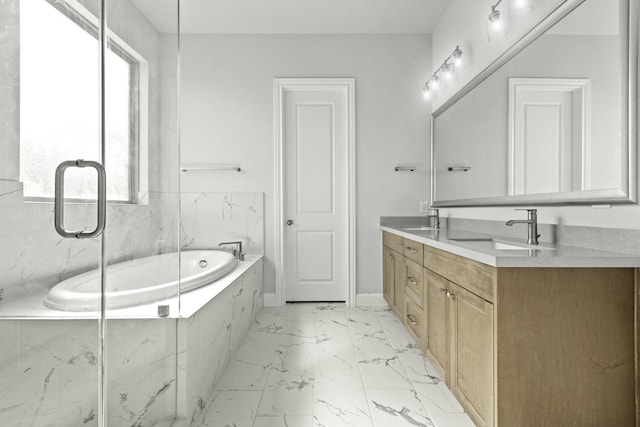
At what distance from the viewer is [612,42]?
136cm

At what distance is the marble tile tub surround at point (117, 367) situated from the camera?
32.3 inches

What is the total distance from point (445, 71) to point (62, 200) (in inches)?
115

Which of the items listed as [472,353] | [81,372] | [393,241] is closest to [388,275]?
[393,241]

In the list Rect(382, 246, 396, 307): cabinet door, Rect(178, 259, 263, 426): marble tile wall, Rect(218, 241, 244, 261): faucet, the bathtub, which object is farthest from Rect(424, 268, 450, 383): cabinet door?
Rect(218, 241, 244, 261): faucet

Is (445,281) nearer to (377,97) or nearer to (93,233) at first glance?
(93,233)

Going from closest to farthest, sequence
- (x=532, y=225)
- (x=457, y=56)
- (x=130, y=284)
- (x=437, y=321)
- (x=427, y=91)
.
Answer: (x=130, y=284) < (x=532, y=225) < (x=437, y=321) < (x=457, y=56) < (x=427, y=91)

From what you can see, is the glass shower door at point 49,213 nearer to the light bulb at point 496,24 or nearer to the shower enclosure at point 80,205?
the shower enclosure at point 80,205

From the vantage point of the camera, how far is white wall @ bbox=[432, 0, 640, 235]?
1.40 m

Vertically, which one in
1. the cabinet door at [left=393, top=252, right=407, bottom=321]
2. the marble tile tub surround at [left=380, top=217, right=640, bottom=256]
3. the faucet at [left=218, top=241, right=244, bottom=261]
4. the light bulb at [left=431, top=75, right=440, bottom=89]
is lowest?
the cabinet door at [left=393, top=252, right=407, bottom=321]

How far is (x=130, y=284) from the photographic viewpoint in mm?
1316

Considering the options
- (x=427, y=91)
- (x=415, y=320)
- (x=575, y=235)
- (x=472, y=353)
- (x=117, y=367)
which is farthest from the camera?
(x=427, y=91)

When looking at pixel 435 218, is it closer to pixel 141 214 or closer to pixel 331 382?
pixel 331 382

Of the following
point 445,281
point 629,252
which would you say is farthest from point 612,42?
point 445,281

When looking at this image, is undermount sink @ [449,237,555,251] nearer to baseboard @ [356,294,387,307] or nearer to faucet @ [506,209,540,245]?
faucet @ [506,209,540,245]
